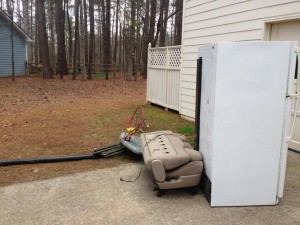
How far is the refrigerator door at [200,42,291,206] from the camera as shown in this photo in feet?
9.11

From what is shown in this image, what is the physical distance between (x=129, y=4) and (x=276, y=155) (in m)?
19.1

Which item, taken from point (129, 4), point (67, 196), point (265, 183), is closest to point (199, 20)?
point (265, 183)

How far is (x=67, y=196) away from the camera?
3199 mm

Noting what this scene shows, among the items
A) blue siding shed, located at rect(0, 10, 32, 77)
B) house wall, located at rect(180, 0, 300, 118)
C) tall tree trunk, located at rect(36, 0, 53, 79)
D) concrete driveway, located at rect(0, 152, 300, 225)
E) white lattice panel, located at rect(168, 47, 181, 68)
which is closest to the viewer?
concrete driveway, located at rect(0, 152, 300, 225)

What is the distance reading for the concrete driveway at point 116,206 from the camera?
274 cm

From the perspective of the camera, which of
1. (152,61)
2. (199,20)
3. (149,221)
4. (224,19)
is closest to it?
(149,221)

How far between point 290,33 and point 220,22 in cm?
163

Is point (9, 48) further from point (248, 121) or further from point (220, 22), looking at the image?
point (248, 121)

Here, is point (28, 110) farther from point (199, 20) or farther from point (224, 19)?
point (224, 19)

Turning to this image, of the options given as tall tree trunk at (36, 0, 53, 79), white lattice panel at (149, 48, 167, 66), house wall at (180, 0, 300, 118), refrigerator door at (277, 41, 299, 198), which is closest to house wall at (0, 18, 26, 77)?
tall tree trunk at (36, 0, 53, 79)

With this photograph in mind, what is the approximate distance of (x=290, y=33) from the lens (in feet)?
15.3

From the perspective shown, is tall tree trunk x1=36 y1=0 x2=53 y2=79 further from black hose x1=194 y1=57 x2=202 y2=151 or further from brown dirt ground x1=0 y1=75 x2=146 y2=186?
black hose x1=194 y1=57 x2=202 y2=151

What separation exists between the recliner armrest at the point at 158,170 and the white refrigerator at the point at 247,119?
0.49m

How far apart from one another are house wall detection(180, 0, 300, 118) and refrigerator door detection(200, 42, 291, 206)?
7.14 feet
